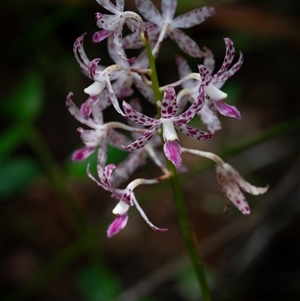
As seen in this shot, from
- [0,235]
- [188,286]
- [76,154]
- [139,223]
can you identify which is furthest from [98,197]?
[76,154]

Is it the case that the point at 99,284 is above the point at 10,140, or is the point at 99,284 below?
below

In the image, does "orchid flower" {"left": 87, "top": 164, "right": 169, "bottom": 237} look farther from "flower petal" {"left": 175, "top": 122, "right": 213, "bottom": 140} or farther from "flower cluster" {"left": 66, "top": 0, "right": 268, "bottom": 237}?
"flower petal" {"left": 175, "top": 122, "right": 213, "bottom": 140}

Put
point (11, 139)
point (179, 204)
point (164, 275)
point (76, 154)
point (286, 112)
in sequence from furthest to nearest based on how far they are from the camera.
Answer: point (286, 112) → point (164, 275) → point (11, 139) → point (76, 154) → point (179, 204)

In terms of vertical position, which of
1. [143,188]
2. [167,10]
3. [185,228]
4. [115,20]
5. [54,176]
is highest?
[115,20]

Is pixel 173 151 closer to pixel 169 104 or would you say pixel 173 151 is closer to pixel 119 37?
pixel 169 104

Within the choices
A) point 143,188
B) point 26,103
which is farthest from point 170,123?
point 143,188

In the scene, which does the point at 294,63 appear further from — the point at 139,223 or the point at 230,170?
the point at 230,170

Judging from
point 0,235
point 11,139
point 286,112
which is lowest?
point 286,112

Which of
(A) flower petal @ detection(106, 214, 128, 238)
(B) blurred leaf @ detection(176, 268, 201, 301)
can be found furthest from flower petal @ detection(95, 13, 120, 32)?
(B) blurred leaf @ detection(176, 268, 201, 301)
